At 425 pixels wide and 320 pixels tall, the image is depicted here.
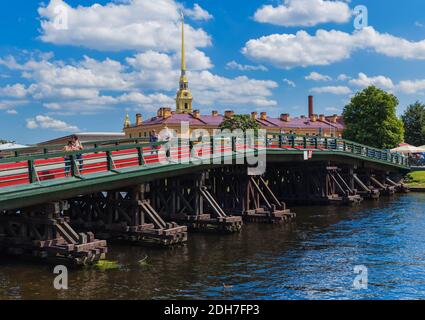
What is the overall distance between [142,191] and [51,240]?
5298 mm

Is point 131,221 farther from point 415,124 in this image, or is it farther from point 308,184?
point 415,124

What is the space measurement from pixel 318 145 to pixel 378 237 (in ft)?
49.9

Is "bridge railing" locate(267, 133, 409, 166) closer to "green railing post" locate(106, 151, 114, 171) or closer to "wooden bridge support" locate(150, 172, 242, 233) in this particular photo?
"wooden bridge support" locate(150, 172, 242, 233)

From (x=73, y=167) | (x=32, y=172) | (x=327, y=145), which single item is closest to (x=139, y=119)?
(x=327, y=145)

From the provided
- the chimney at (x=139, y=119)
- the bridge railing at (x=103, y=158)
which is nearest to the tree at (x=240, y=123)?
the chimney at (x=139, y=119)

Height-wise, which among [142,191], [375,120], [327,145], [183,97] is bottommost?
[142,191]

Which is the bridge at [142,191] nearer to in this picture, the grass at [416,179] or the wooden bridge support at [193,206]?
the wooden bridge support at [193,206]

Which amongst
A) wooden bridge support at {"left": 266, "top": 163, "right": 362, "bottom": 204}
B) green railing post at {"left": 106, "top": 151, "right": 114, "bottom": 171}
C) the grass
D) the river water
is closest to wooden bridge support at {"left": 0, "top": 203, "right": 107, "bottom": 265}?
the river water

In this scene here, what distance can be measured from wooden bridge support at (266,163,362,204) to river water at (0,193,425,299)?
12.2 meters

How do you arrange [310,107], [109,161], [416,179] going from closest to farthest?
[109,161], [416,179], [310,107]

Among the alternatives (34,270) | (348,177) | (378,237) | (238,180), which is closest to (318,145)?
(348,177)

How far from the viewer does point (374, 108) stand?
70.7 metres

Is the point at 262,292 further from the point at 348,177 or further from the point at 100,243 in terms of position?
the point at 348,177

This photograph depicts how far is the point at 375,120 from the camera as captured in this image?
2788 inches
